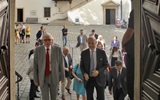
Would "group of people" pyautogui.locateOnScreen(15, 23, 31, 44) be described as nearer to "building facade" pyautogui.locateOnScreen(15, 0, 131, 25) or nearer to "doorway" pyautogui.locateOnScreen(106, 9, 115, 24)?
"building facade" pyautogui.locateOnScreen(15, 0, 131, 25)

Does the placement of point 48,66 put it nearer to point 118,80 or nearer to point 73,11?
point 118,80

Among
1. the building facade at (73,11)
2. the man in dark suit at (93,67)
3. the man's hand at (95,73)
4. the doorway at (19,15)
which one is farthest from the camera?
the doorway at (19,15)

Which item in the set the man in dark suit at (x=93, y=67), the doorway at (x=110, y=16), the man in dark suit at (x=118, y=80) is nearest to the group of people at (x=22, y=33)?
the man in dark suit at (x=118, y=80)

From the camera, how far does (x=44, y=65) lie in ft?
20.9

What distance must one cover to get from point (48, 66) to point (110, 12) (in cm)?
4060

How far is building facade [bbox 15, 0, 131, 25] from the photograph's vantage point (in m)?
44.6

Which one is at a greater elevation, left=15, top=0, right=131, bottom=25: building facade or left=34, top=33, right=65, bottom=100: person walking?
left=15, top=0, right=131, bottom=25: building facade

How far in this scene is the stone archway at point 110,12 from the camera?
4553 centimetres

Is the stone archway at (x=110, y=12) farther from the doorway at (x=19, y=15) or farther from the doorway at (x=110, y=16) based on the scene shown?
the doorway at (x=19, y=15)

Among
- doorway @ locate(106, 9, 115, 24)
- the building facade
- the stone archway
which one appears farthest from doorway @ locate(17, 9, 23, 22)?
doorway @ locate(106, 9, 115, 24)

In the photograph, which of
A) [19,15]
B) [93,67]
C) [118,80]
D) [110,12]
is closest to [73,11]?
[110,12]

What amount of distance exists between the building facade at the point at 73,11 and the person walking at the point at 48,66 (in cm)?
3759

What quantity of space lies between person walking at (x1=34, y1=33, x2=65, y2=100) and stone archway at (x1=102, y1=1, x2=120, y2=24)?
39.5 meters

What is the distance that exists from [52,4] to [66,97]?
39.2 metres
